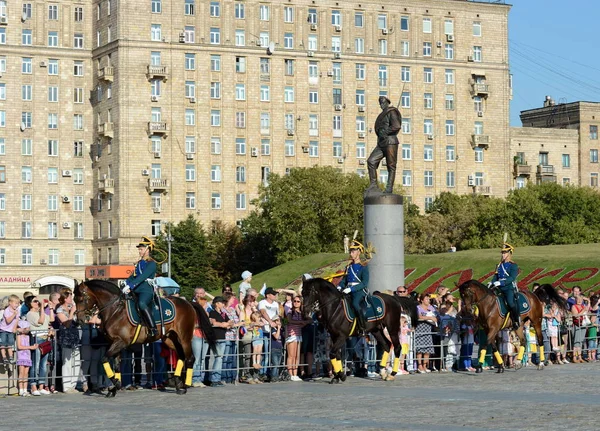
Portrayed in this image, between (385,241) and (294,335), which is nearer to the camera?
(294,335)

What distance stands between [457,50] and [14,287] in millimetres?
48819

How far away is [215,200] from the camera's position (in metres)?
126

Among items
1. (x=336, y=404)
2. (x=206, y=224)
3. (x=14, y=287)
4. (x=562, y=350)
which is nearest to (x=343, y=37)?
(x=206, y=224)

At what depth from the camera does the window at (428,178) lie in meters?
134

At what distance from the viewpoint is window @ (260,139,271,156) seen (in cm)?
12750

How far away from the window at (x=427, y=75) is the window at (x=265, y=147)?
17.5 m

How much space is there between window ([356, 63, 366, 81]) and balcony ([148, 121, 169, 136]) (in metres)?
19.9

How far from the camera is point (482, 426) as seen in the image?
73.2 ft

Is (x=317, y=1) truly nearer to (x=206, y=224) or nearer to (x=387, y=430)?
(x=206, y=224)

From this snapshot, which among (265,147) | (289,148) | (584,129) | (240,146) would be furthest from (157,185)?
(584,129)

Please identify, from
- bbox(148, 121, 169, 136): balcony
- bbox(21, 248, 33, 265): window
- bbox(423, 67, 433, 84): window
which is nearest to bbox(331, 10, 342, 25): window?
bbox(423, 67, 433, 84): window

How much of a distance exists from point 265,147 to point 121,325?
98.4m

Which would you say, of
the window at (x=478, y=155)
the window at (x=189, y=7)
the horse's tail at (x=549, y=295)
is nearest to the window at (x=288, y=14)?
the window at (x=189, y=7)

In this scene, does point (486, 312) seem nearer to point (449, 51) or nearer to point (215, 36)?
point (215, 36)
